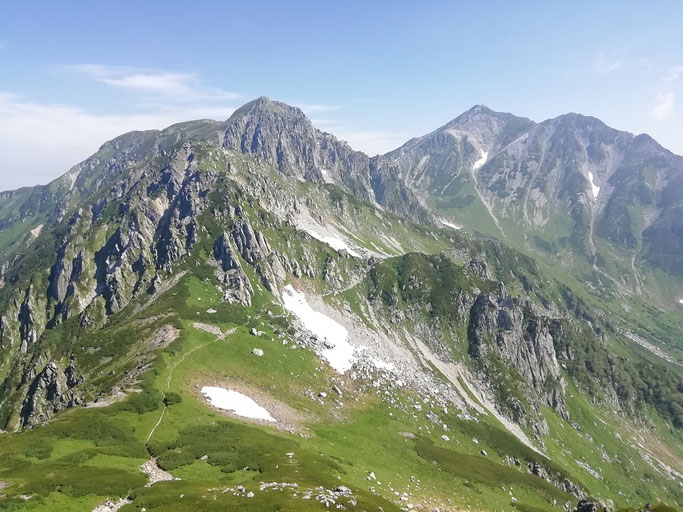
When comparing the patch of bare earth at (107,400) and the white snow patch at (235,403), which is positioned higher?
the patch of bare earth at (107,400)

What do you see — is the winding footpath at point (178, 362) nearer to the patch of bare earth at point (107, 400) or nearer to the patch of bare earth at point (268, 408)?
the patch of bare earth at point (268, 408)

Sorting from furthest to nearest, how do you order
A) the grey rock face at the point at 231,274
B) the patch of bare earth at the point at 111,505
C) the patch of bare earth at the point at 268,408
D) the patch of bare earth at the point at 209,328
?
the grey rock face at the point at 231,274 < the patch of bare earth at the point at 209,328 < the patch of bare earth at the point at 268,408 < the patch of bare earth at the point at 111,505

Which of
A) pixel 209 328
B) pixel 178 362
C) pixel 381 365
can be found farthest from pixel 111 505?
pixel 381 365

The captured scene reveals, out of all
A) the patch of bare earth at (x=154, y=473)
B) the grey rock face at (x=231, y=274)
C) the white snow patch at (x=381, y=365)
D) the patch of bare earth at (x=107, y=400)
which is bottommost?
the white snow patch at (x=381, y=365)

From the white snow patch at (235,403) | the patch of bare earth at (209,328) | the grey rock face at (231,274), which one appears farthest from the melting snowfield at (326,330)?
the white snow patch at (235,403)

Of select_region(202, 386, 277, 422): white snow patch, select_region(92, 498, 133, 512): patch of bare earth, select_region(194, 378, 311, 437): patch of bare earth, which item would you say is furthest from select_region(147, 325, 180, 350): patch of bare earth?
select_region(92, 498, 133, 512): patch of bare earth

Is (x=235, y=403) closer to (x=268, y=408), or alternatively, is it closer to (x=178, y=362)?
(x=268, y=408)
